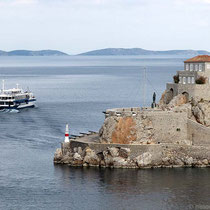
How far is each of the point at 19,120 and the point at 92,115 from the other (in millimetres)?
10942

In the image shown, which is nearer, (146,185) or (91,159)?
(146,185)

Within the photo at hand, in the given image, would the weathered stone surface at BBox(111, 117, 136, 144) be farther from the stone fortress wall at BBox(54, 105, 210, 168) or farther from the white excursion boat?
the white excursion boat

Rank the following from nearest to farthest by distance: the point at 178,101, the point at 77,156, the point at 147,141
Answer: the point at 77,156 → the point at 147,141 → the point at 178,101

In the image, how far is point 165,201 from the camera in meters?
52.5

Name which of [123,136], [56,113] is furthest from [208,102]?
[56,113]

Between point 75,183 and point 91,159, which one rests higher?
point 91,159

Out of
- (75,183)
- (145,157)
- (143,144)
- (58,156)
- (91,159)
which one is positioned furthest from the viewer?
(58,156)

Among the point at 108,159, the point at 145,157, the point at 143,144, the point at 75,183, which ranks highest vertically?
the point at 143,144

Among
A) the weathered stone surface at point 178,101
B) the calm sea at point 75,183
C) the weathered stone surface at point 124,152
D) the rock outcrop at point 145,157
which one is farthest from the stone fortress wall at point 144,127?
the calm sea at point 75,183

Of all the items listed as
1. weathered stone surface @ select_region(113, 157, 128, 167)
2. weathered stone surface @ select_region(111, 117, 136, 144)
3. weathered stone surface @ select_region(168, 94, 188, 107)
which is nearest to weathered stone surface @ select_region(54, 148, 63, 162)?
weathered stone surface @ select_region(111, 117, 136, 144)

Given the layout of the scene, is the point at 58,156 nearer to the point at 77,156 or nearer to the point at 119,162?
the point at 77,156

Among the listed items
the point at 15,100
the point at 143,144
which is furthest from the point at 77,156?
the point at 15,100

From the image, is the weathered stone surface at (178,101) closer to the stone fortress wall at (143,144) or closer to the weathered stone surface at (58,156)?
the stone fortress wall at (143,144)

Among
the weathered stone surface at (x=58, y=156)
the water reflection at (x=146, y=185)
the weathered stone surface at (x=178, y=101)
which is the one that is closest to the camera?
the water reflection at (x=146, y=185)
